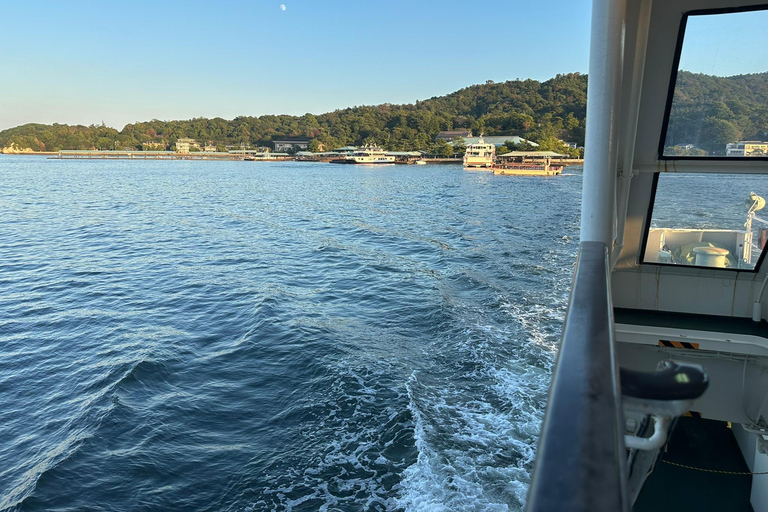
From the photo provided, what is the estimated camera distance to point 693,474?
5.00m

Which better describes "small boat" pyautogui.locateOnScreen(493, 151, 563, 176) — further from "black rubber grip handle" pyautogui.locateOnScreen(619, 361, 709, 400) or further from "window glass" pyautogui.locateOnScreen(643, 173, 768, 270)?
"black rubber grip handle" pyautogui.locateOnScreen(619, 361, 709, 400)

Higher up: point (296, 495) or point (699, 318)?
point (699, 318)

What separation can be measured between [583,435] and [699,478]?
213 inches

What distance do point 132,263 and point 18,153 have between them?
20480 centimetres

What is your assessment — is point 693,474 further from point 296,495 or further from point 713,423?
point 296,495

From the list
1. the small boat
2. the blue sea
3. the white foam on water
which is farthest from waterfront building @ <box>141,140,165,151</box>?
the white foam on water

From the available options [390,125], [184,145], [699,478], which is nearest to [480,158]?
[390,125]

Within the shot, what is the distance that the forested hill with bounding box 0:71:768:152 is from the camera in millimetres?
109944

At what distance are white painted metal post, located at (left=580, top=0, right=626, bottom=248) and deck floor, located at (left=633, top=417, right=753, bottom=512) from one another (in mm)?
2325

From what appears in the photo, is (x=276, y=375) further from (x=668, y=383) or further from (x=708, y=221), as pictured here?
(x=668, y=383)

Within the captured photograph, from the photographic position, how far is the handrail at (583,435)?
0.62m

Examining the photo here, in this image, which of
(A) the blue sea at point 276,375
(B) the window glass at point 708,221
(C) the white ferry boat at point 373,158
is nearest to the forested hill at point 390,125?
(C) the white ferry boat at point 373,158

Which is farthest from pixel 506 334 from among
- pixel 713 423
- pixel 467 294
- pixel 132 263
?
pixel 132 263

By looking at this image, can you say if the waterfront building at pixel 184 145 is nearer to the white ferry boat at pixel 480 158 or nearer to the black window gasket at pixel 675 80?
the white ferry boat at pixel 480 158
